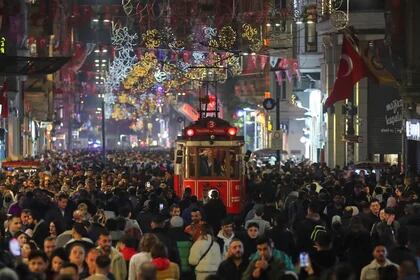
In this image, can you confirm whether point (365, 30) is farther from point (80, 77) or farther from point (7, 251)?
point (80, 77)

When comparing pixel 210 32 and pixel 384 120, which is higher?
pixel 210 32

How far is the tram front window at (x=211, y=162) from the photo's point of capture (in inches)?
1393

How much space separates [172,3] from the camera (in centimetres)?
5203

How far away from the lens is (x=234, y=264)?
14602 mm

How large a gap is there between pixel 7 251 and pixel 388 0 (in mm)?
34975

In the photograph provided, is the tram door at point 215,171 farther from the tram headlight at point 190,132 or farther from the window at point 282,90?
the window at point 282,90

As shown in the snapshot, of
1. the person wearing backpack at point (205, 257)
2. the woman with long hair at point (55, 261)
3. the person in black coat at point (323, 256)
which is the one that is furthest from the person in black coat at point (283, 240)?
the woman with long hair at point (55, 261)

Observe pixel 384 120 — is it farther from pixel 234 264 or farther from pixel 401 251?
pixel 234 264

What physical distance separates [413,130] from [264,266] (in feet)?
96.1

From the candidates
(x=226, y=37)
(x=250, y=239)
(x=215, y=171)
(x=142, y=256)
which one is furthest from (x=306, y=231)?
(x=226, y=37)

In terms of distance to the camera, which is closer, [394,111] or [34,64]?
[34,64]

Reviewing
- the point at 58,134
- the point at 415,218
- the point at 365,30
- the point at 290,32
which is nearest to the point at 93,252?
the point at 415,218

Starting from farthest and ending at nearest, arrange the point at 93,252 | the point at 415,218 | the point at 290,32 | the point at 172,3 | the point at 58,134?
1. the point at 58,134
2. the point at 290,32
3. the point at 172,3
4. the point at 415,218
5. the point at 93,252

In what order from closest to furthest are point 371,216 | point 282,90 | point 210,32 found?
1. point 371,216
2. point 210,32
3. point 282,90
